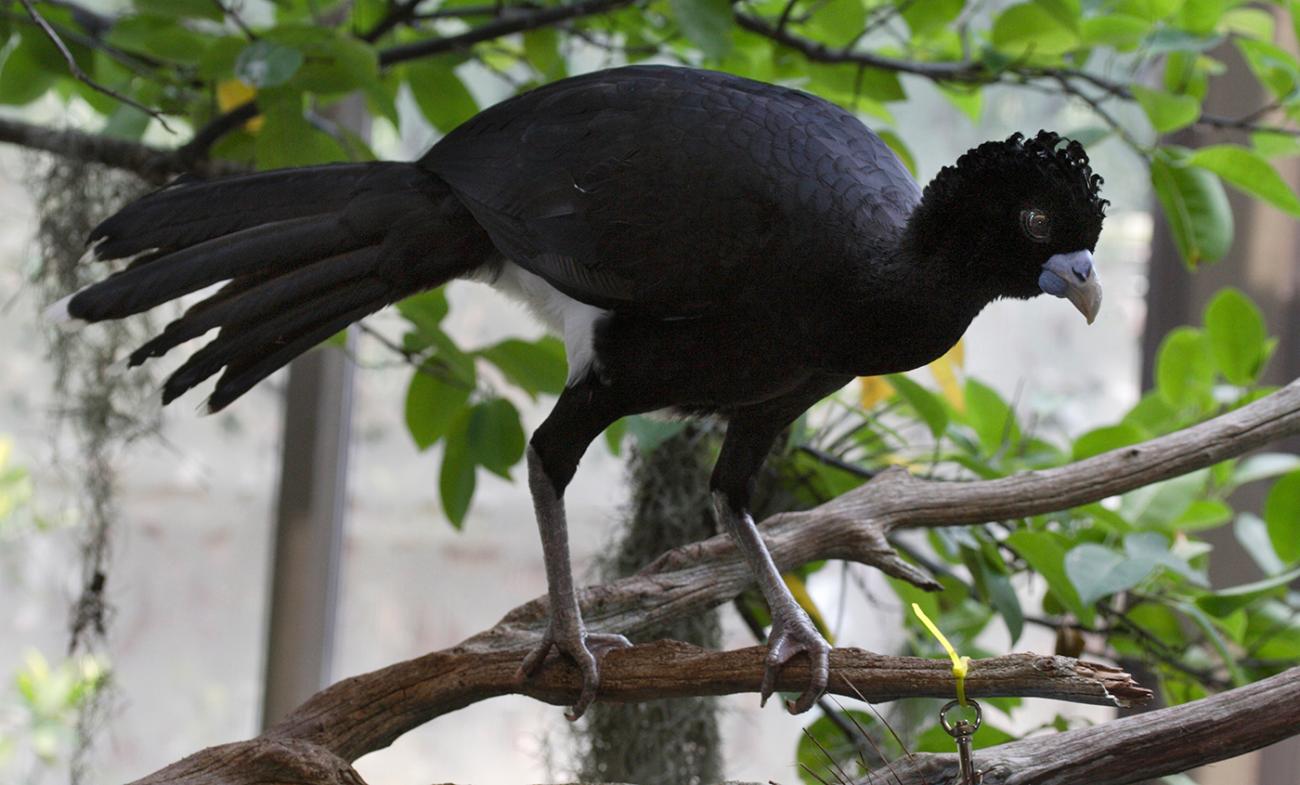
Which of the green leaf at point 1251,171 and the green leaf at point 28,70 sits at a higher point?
the green leaf at point 28,70

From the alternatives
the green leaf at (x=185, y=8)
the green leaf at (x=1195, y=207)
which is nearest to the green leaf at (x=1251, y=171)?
the green leaf at (x=1195, y=207)

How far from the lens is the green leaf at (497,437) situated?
1278mm

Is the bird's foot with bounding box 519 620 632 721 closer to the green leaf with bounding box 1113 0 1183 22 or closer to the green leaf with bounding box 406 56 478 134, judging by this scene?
the green leaf with bounding box 406 56 478 134

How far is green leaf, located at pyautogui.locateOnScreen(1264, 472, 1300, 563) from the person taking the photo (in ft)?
4.01

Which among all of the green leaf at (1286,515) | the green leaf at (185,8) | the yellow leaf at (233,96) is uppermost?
the yellow leaf at (233,96)

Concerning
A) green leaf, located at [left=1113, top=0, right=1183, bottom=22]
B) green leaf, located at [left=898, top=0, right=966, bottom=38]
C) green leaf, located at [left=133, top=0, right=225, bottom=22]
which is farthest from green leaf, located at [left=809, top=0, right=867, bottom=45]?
green leaf, located at [left=133, top=0, right=225, bottom=22]

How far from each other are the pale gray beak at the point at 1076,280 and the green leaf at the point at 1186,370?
1.99 ft

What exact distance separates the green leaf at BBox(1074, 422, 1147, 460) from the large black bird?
418mm

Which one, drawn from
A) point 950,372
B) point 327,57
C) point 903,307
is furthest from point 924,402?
point 327,57

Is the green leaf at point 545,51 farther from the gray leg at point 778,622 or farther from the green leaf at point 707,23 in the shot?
the gray leg at point 778,622

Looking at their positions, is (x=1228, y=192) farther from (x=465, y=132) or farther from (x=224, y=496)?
(x=224, y=496)

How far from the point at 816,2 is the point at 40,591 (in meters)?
1.72

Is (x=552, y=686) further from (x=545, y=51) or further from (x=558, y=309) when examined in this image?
(x=545, y=51)

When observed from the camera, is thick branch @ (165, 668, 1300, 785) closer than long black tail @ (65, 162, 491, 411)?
Yes
